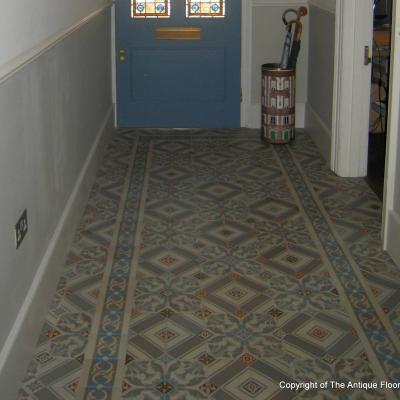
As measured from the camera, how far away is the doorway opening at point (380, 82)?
19.2 feet

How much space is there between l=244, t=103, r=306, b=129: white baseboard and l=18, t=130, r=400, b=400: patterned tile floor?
1204mm

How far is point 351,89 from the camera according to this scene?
5117 millimetres

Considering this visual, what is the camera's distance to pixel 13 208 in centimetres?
276

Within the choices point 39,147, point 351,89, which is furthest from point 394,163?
point 39,147

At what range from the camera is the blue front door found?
6508mm

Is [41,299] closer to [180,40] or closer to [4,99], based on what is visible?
[4,99]

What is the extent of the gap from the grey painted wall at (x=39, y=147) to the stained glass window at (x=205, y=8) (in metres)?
1.55

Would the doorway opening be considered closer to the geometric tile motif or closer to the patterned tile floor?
the patterned tile floor

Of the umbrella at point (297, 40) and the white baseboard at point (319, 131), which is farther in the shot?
the umbrella at point (297, 40)

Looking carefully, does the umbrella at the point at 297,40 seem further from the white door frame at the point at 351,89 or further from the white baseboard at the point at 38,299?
the white baseboard at the point at 38,299

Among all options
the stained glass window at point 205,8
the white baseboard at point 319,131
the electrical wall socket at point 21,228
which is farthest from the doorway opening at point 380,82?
the electrical wall socket at point 21,228

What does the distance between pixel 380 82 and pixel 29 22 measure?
12.0 feet

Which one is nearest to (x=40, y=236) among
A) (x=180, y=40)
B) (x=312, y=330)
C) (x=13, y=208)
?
(x=13, y=208)

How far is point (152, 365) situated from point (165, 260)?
3.44 feet
